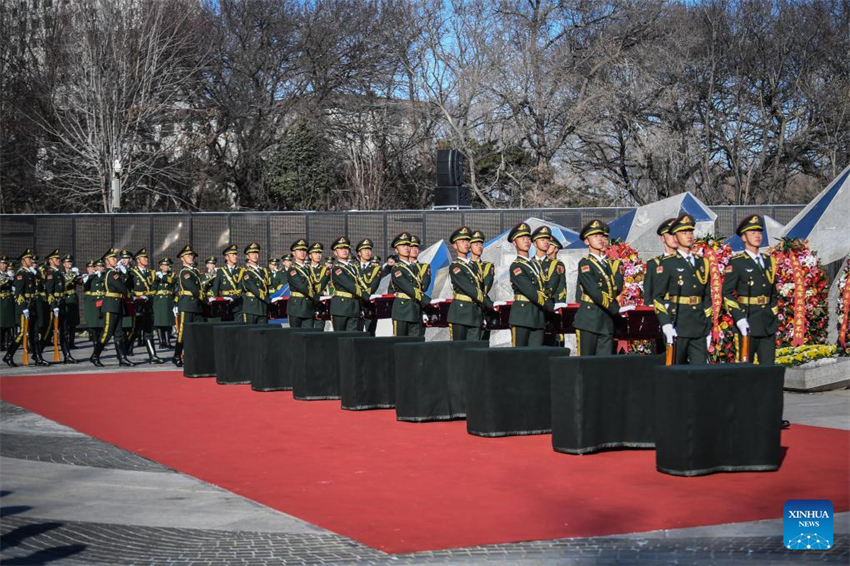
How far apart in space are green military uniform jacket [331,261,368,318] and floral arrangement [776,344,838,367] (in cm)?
612

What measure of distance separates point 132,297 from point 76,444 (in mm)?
9323

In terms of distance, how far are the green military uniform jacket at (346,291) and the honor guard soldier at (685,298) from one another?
6.43m

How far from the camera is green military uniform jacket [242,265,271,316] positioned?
19.0 metres

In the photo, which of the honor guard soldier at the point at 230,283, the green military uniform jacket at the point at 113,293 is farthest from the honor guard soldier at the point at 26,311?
the honor guard soldier at the point at 230,283

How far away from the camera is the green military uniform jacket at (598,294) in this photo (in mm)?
12266

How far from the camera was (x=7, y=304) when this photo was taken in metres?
21.8

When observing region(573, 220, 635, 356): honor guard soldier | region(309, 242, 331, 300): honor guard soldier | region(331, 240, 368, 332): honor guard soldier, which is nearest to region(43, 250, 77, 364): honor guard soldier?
region(309, 242, 331, 300): honor guard soldier

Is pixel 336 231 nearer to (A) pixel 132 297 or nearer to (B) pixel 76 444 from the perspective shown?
(A) pixel 132 297

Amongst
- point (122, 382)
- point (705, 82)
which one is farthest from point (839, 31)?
point (122, 382)

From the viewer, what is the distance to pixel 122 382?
17172 millimetres

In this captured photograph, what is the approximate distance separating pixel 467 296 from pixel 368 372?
184 cm

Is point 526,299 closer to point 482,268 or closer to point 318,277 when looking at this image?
point 482,268

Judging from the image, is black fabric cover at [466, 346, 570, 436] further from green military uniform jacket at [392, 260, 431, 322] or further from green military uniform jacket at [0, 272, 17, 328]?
green military uniform jacket at [0, 272, 17, 328]

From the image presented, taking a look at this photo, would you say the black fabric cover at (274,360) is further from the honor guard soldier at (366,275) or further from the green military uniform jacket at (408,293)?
the honor guard soldier at (366,275)
